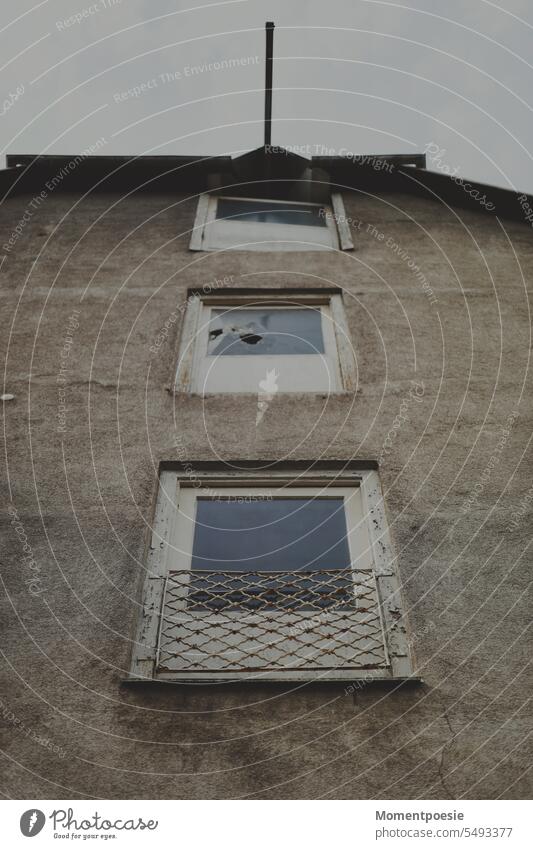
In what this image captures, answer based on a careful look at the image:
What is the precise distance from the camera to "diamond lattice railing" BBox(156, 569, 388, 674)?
176 inches

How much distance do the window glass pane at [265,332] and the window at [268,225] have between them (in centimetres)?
144

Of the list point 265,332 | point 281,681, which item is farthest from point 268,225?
point 281,681

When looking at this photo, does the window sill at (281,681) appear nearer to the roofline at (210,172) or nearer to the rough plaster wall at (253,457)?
the rough plaster wall at (253,457)

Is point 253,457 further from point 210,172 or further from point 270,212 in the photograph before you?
point 210,172

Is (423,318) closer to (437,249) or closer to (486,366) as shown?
(486,366)

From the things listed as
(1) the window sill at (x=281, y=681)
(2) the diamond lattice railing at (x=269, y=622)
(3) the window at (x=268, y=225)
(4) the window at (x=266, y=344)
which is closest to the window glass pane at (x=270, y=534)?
(2) the diamond lattice railing at (x=269, y=622)

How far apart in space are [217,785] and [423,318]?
523 cm

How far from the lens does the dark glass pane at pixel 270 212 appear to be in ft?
34.7

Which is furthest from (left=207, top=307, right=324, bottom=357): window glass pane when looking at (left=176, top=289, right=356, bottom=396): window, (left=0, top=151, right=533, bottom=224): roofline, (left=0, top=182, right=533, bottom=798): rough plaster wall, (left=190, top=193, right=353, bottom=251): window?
(left=0, top=151, right=533, bottom=224): roofline

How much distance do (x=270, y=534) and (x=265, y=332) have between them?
122 inches

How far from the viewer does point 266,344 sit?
7695mm

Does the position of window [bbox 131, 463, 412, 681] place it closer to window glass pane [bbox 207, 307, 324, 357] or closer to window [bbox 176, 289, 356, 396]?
window [bbox 176, 289, 356, 396]

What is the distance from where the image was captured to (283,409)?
20.9 feet

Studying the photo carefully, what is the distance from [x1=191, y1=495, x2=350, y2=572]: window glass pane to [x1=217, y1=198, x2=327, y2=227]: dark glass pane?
5902mm
